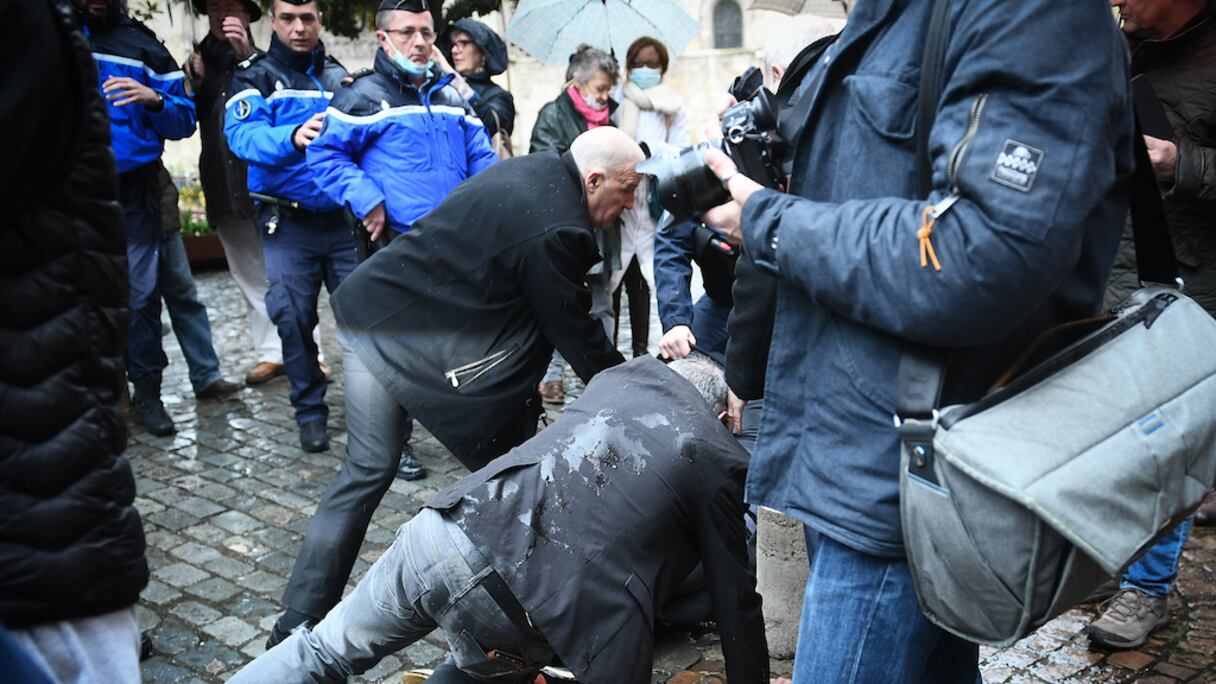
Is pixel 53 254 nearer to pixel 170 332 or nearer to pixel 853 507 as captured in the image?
pixel 853 507

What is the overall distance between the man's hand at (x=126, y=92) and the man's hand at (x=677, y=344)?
3.37 meters

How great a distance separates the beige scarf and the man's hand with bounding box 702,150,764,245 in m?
5.24

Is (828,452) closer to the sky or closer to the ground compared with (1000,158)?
closer to the ground

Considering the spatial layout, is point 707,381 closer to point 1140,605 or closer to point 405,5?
point 1140,605

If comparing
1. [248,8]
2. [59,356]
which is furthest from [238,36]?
[59,356]

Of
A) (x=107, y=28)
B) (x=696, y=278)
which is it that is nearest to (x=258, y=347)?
(x=107, y=28)

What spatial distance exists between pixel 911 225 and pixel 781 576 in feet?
7.02

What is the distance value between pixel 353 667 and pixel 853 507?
1.51 metres

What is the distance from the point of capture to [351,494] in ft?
12.1

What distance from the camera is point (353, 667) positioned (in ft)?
9.02

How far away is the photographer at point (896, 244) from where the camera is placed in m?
1.54

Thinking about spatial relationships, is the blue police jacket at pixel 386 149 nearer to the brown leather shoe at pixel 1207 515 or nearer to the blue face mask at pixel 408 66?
the blue face mask at pixel 408 66

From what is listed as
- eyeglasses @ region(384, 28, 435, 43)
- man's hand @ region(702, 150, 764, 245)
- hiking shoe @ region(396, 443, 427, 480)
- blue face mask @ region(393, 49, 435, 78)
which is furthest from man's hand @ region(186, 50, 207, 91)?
man's hand @ region(702, 150, 764, 245)

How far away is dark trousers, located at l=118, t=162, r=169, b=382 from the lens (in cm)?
607
